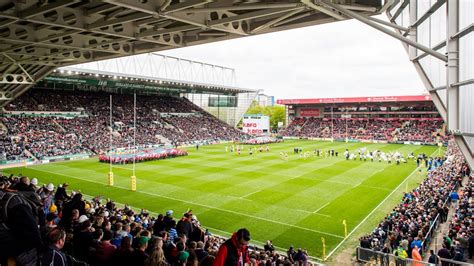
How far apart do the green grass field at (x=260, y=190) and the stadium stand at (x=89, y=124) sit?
509 centimetres

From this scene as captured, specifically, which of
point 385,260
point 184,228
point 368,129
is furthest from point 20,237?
point 368,129

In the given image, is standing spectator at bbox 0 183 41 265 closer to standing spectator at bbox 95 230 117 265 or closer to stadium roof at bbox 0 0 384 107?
standing spectator at bbox 95 230 117 265

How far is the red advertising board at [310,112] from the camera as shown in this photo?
78875mm

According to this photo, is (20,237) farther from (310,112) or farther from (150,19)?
(310,112)

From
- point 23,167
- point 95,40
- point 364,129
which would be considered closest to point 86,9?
point 95,40

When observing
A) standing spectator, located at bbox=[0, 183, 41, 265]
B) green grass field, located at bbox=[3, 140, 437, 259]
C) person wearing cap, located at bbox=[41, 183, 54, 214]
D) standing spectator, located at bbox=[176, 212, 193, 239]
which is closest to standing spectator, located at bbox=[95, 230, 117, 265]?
standing spectator, located at bbox=[0, 183, 41, 265]

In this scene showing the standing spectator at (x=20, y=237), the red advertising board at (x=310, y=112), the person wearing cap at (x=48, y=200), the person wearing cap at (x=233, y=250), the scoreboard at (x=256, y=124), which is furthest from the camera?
the red advertising board at (x=310, y=112)

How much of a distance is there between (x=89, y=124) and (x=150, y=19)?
39639 mm

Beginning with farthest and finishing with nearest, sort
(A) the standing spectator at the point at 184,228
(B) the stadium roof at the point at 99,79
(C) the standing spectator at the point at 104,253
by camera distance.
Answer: (B) the stadium roof at the point at 99,79, (A) the standing spectator at the point at 184,228, (C) the standing spectator at the point at 104,253

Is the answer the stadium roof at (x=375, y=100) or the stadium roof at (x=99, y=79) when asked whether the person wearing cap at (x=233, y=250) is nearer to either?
the stadium roof at (x=99, y=79)

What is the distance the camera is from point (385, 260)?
1106cm

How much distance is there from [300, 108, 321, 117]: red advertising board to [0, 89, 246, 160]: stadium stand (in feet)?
63.3

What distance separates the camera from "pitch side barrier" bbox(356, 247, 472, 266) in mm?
9461

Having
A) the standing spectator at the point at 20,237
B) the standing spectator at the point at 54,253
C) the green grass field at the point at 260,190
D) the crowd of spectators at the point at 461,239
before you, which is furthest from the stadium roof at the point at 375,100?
the standing spectator at the point at 20,237
